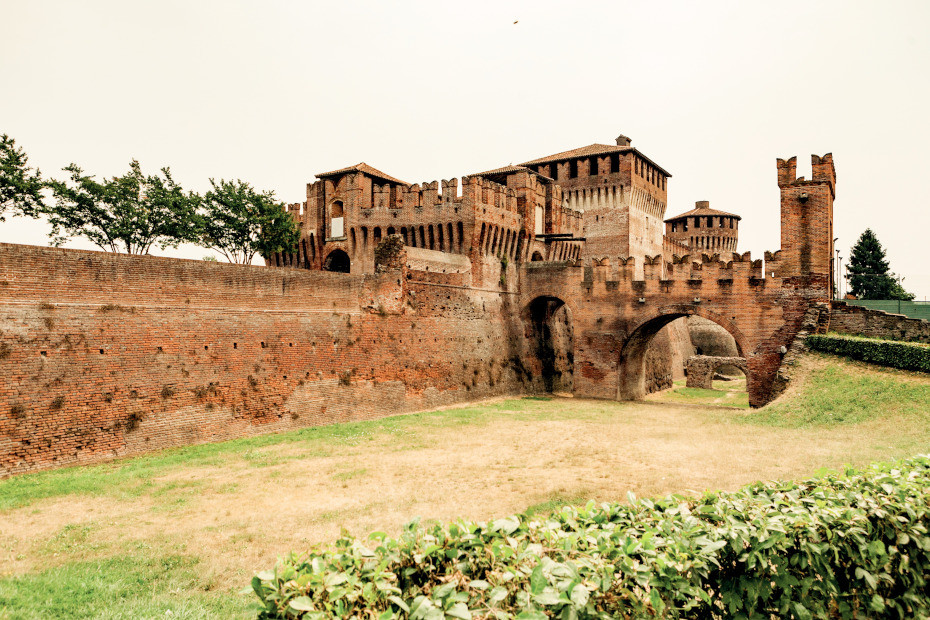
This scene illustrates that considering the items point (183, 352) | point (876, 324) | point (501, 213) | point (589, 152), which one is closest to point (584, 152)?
point (589, 152)

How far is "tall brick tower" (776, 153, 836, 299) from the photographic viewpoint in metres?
21.2

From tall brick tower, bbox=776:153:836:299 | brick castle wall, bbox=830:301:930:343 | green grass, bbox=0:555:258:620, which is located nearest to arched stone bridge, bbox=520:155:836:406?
tall brick tower, bbox=776:153:836:299

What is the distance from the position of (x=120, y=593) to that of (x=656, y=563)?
222 inches

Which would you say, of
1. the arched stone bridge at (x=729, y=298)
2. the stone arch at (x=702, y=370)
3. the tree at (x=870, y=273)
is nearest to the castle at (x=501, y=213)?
the arched stone bridge at (x=729, y=298)

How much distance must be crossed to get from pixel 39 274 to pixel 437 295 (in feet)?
42.9

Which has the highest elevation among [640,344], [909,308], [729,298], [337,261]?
[337,261]

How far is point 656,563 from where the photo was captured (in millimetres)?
3338

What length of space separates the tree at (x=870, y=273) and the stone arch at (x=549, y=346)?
41.9 metres

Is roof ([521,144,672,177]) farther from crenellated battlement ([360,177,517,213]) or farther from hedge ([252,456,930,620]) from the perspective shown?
hedge ([252,456,930,620])

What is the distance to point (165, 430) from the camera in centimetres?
1318

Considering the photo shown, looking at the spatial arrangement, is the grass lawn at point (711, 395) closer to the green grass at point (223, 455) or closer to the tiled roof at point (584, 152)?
the green grass at point (223, 455)

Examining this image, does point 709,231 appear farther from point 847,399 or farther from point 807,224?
point 847,399

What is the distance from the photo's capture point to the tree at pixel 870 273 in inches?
2115

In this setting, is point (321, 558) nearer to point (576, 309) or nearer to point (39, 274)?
point (39, 274)
